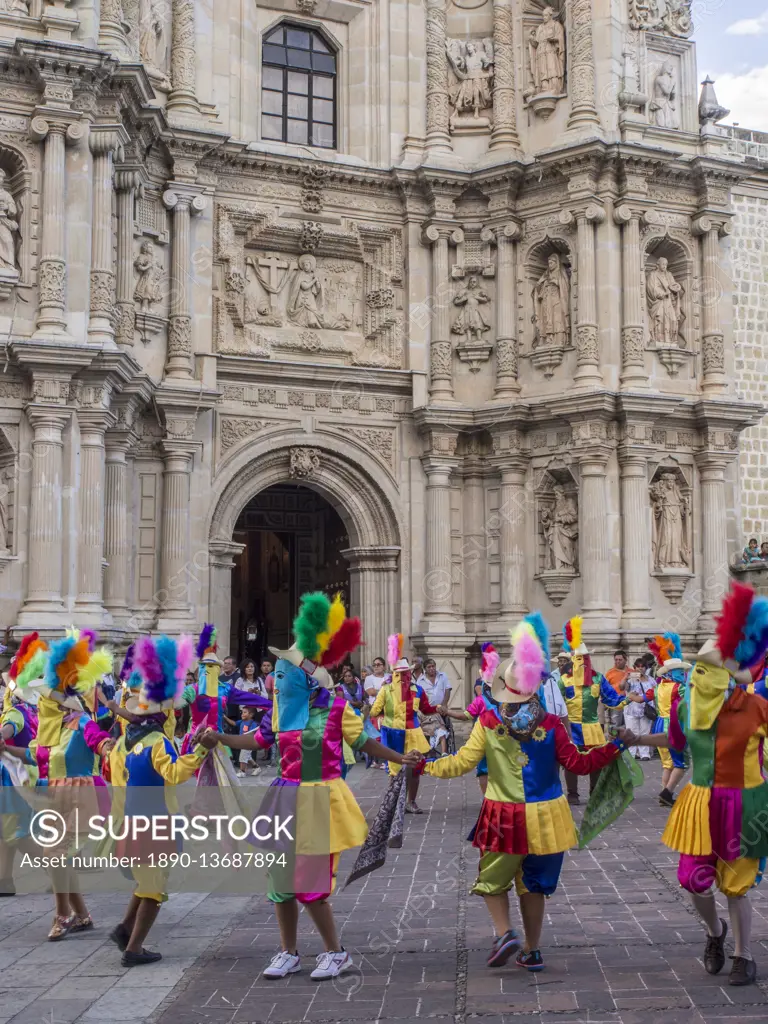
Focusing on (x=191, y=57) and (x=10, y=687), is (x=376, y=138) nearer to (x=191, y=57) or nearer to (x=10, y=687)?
(x=191, y=57)

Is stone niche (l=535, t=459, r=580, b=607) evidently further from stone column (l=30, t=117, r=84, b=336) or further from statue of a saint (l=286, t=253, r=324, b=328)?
stone column (l=30, t=117, r=84, b=336)

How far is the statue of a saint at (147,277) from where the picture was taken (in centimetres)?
2041

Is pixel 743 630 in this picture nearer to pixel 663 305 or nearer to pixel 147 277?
pixel 147 277

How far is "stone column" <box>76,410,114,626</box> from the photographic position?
17828 millimetres

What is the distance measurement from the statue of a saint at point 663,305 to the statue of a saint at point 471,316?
2952mm

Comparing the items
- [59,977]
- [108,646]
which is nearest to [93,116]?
[108,646]

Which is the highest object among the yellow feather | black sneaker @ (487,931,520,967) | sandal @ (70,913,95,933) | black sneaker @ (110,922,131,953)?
the yellow feather

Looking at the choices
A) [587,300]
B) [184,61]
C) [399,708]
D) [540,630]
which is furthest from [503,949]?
[184,61]

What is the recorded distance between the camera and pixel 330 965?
681cm

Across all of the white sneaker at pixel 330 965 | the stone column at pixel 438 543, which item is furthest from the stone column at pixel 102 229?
the white sneaker at pixel 330 965

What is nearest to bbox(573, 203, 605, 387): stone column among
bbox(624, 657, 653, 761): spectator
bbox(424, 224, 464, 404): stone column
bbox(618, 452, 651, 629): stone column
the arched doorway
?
bbox(618, 452, 651, 629): stone column

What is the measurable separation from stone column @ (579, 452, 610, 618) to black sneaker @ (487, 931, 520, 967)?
48.1ft

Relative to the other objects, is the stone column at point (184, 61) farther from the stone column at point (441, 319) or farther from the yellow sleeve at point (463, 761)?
the yellow sleeve at point (463, 761)

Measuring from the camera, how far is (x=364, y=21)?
23484mm
